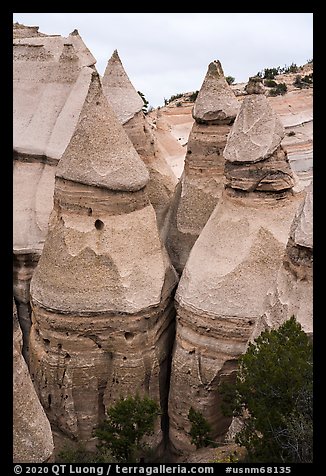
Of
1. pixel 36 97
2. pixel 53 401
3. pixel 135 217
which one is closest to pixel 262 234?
pixel 135 217

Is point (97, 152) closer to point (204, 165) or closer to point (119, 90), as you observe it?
point (204, 165)

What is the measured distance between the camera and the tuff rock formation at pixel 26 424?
8.45m

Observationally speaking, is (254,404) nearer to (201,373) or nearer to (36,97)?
(201,373)

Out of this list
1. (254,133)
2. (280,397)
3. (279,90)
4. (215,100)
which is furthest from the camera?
(279,90)

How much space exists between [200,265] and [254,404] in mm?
3023

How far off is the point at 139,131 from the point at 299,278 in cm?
685

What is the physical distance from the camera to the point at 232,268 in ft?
35.9

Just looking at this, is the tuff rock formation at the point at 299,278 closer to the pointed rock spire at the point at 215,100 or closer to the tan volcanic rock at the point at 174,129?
the pointed rock spire at the point at 215,100

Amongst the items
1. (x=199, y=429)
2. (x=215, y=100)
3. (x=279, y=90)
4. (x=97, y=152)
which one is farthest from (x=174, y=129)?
(x=199, y=429)

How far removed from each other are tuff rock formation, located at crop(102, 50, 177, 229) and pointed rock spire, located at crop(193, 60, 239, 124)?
168 centimetres

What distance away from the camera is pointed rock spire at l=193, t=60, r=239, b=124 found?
13.6 metres

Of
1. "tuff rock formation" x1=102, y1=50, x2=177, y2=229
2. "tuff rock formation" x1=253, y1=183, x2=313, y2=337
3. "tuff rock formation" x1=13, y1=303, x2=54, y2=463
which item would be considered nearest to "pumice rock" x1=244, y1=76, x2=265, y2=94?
"tuff rock formation" x1=253, y1=183, x2=313, y2=337

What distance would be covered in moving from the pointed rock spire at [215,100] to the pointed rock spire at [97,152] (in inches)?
114

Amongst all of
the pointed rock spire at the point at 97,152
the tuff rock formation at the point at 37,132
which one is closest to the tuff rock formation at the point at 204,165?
the pointed rock spire at the point at 97,152
